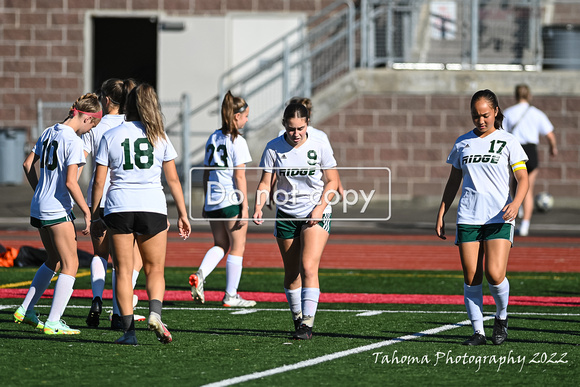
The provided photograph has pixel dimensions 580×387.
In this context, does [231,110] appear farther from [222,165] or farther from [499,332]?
[499,332]

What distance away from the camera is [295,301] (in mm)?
8594

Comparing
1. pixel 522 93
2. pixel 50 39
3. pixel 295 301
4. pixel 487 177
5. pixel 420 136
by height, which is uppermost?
pixel 50 39

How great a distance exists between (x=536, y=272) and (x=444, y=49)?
9948 mm

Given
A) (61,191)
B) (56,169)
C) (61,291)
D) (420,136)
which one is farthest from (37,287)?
(420,136)

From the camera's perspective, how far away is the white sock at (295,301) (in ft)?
28.1

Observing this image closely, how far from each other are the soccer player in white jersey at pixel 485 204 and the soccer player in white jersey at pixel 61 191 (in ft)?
9.30

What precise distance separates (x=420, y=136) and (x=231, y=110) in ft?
43.3

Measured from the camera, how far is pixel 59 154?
833 centimetres

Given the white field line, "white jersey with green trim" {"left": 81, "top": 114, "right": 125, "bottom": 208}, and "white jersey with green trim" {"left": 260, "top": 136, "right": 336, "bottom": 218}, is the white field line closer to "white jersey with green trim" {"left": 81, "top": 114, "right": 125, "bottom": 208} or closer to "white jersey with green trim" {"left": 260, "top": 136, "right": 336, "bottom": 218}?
"white jersey with green trim" {"left": 260, "top": 136, "right": 336, "bottom": 218}

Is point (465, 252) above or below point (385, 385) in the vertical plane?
above

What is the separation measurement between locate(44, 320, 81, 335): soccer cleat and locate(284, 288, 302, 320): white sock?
1684mm

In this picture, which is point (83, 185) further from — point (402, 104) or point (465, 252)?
point (465, 252)

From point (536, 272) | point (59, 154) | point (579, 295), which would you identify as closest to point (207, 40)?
point (536, 272)

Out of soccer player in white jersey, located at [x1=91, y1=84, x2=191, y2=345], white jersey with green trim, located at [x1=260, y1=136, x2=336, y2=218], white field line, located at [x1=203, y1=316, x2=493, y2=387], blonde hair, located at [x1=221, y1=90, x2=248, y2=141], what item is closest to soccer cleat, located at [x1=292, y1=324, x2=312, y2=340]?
white field line, located at [x1=203, y1=316, x2=493, y2=387]
